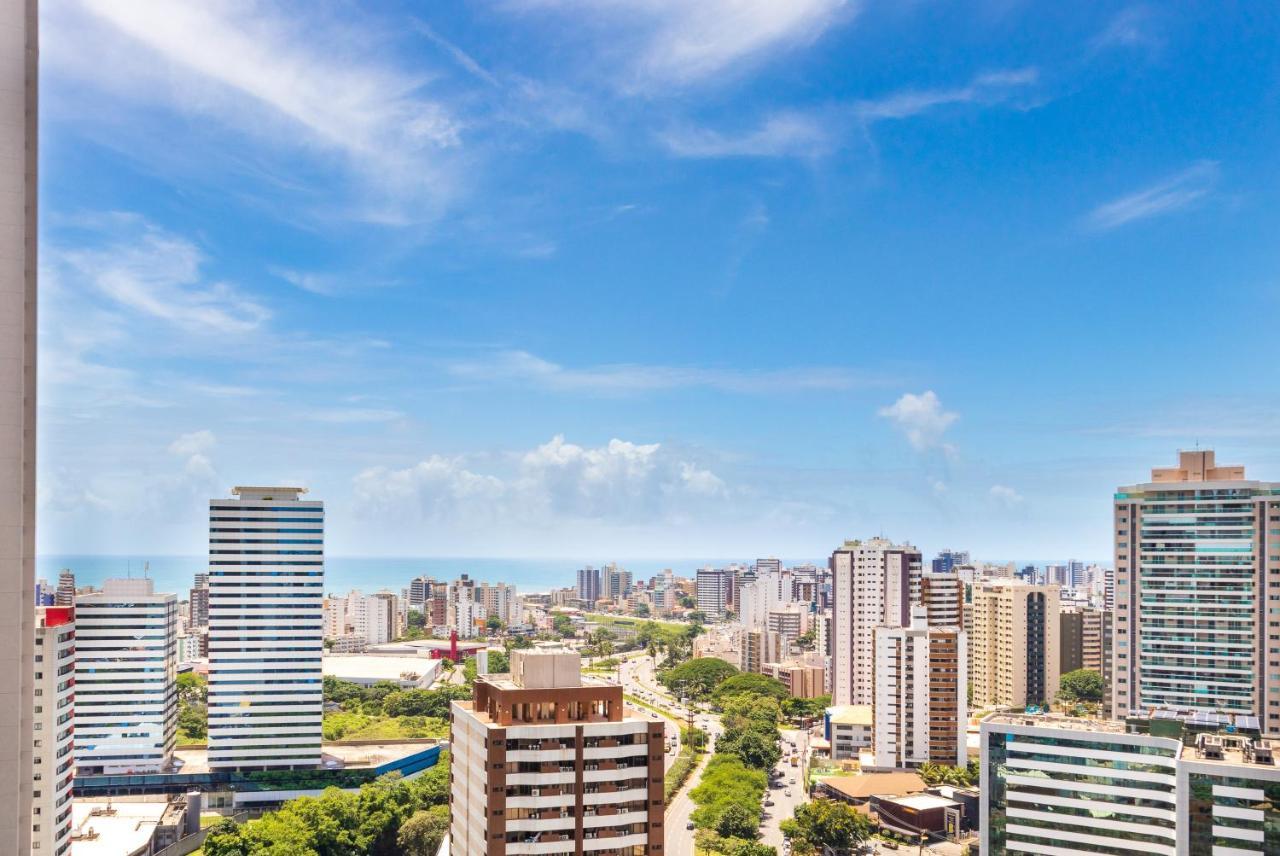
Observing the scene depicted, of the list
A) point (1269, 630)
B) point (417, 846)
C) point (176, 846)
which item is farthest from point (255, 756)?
point (1269, 630)

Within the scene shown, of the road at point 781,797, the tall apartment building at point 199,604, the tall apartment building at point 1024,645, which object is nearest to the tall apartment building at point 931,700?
the road at point 781,797

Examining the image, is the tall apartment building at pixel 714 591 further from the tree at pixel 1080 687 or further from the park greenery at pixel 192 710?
the park greenery at pixel 192 710

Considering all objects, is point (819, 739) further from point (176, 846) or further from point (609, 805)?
point (609, 805)

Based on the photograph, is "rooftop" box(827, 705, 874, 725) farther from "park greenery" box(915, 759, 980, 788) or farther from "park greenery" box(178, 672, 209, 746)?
"park greenery" box(178, 672, 209, 746)

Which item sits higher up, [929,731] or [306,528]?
[306,528]

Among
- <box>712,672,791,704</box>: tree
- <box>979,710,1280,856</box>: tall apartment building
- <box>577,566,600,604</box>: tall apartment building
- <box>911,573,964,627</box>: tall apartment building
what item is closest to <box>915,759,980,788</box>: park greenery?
<box>911,573,964,627</box>: tall apartment building

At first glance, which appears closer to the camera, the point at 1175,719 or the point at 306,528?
the point at 1175,719
